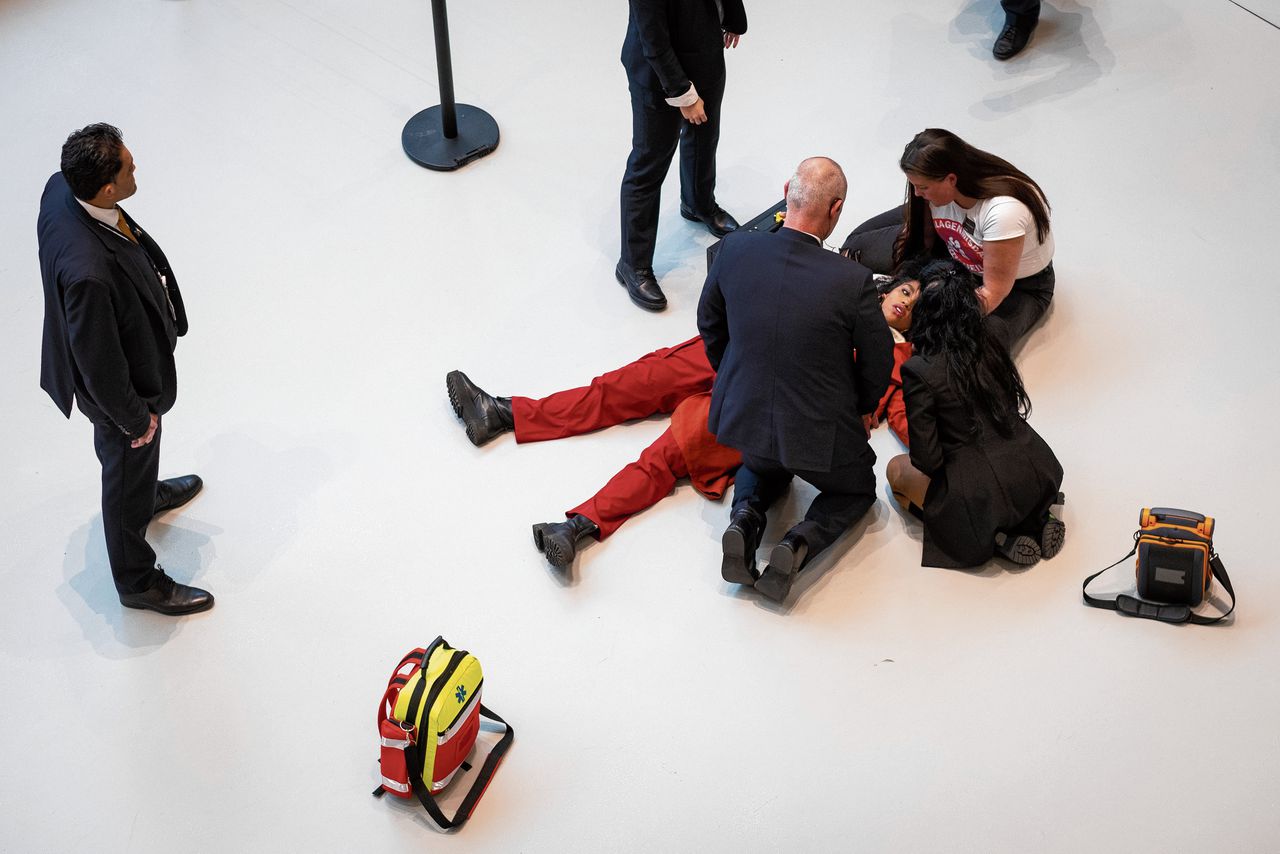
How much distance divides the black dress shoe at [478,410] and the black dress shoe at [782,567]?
1.12 metres

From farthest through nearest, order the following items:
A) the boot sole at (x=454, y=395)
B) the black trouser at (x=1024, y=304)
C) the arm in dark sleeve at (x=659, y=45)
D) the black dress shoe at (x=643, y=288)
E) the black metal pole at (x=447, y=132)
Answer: the black metal pole at (x=447, y=132) → the black dress shoe at (x=643, y=288) → the black trouser at (x=1024, y=304) → the boot sole at (x=454, y=395) → the arm in dark sleeve at (x=659, y=45)

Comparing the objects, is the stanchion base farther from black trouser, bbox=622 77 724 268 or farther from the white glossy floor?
black trouser, bbox=622 77 724 268

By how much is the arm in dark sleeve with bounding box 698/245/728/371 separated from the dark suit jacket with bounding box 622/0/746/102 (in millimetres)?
956

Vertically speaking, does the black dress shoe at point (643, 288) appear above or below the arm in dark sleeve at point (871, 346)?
below

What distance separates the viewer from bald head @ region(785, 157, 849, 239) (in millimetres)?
3568

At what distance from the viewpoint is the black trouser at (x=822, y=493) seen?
3912 mm

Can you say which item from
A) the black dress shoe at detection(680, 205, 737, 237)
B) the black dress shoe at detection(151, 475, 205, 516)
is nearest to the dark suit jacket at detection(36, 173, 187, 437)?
the black dress shoe at detection(151, 475, 205, 516)

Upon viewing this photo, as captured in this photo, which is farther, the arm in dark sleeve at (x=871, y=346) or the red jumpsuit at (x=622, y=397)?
the red jumpsuit at (x=622, y=397)

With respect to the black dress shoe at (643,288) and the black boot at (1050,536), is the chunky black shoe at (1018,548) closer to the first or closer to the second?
the black boot at (1050,536)

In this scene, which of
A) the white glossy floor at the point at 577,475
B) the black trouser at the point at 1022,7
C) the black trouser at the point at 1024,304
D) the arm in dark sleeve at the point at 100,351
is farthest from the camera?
the black trouser at the point at 1022,7

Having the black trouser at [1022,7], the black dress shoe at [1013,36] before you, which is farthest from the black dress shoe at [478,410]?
the black trouser at [1022,7]

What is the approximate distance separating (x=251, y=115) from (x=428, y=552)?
108 inches

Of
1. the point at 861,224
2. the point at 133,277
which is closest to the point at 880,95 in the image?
the point at 861,224

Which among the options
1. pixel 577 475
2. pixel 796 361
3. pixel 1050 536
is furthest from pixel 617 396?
pixel 1050 536
